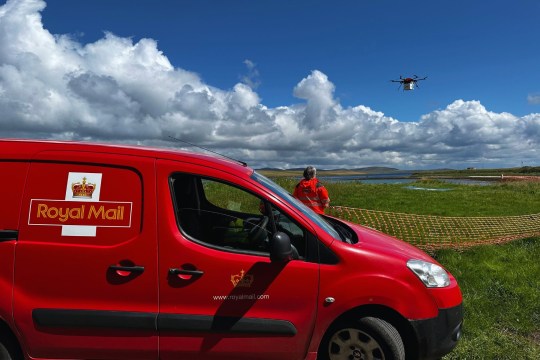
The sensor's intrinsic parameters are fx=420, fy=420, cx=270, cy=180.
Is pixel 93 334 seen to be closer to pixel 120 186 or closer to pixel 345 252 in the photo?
pixel 120 186

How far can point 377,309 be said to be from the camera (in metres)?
3.26

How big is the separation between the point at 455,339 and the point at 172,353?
2285mm

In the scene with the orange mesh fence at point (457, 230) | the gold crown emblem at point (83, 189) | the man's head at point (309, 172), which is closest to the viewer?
the gold crown emblem at point (83, 189)

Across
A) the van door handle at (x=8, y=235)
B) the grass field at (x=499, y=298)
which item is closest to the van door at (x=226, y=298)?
the van door handle at (x=8, y=235)

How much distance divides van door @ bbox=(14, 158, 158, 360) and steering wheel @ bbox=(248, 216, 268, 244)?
0.75 m

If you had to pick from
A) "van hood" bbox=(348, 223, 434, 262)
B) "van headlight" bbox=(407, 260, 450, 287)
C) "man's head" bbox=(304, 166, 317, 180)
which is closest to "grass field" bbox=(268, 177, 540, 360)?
"van headlight" bbox=(407, 260, 450, 287)

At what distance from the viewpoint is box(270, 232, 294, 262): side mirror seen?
3.02 meters

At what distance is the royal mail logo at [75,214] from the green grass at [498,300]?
3.35 metres

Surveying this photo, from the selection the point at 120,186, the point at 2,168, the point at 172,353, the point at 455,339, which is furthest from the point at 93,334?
the point at 455,339

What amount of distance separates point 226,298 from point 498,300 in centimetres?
431

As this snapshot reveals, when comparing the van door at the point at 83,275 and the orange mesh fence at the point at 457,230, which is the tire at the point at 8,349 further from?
the orange mesh fence at the point at 457,230

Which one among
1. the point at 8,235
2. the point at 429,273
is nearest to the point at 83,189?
the point at 8,235

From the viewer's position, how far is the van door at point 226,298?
3.10 meters

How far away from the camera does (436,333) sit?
3.33 m
